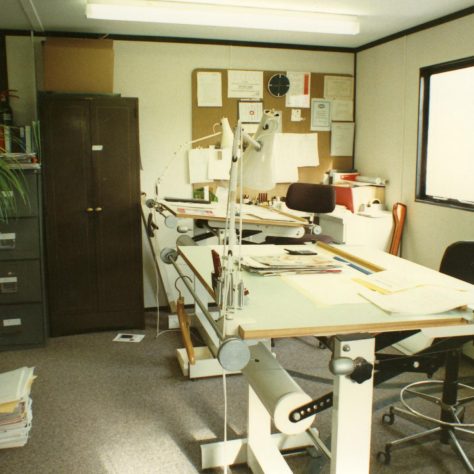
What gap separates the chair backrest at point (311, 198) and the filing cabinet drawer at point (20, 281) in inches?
79.3

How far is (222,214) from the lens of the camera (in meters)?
3.64

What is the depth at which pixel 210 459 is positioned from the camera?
2.43 meters

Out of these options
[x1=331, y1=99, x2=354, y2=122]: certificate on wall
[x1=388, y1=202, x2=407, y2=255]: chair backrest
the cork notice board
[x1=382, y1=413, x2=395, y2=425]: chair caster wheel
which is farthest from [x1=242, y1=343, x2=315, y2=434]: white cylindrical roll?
[x1=331, y1=99, x2=354, y2=122]: certificate on wall

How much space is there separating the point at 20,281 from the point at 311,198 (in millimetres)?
2232

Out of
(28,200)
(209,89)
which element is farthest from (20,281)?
(209,89)

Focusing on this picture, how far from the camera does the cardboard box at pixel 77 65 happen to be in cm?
395

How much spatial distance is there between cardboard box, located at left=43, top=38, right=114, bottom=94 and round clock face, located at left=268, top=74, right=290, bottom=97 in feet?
4.56

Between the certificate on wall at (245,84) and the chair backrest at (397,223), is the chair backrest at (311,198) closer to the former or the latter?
the chair backrest at (397,223)

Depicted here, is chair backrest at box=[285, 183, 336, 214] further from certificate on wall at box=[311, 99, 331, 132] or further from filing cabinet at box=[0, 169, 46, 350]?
filing cabinet at box=[0, 169, 46, 350]

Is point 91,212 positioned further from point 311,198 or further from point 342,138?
point 342,138

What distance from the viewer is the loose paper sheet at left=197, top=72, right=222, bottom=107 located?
4598 millimetres

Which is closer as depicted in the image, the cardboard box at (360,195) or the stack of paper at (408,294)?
the stack of paper at (408,294)

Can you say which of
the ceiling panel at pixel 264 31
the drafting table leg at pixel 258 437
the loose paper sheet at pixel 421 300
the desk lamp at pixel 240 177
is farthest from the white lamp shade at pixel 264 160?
the ceiling panel at pixel 264 31

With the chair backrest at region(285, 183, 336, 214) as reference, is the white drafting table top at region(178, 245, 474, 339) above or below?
below
